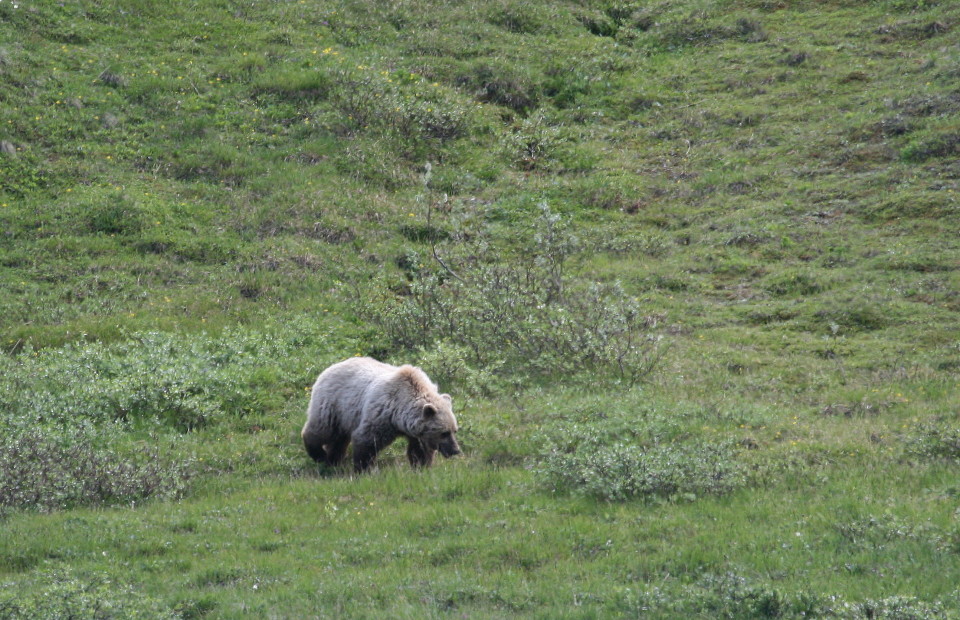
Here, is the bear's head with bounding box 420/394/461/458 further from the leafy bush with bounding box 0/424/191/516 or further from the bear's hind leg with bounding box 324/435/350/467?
the leafy bush with bounding box 0/424/191/516

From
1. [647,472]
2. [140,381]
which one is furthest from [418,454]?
[140,381]

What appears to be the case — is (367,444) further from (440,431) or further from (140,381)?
(140,381)

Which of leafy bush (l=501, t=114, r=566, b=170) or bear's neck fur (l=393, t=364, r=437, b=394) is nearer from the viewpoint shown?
bear's neck fur (l=393, t=364, r=437, b=394)

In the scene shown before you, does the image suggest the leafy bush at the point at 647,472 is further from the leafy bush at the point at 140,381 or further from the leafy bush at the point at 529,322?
the leafy bush at the point at 140,381

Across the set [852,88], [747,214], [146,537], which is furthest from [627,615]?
[852,88]

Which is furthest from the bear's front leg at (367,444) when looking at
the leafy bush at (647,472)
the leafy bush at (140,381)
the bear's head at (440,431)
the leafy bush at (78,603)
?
the leafy bush at (78,603)

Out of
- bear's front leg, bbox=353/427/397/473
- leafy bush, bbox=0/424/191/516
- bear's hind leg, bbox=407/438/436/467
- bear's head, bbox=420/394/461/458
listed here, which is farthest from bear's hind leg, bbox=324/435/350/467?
leafy bush, bbox=0/424/191/516

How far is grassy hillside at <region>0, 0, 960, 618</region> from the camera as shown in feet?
27.5

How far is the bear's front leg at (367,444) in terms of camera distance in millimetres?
11914

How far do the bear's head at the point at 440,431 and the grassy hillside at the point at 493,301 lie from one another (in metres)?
0.26

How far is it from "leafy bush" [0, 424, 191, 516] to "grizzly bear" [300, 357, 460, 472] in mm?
1902

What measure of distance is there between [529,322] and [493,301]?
111 cm

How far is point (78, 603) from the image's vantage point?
716 centimetres

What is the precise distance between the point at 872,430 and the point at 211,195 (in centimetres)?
1607
